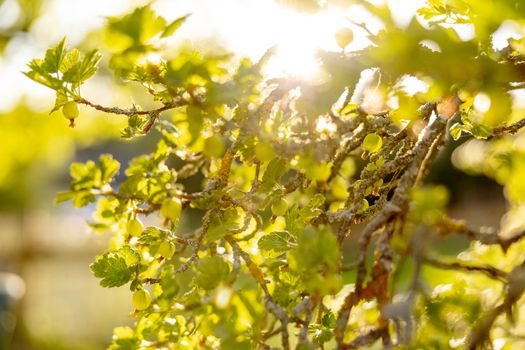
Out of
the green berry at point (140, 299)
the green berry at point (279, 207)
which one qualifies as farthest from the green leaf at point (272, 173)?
the green berry at point (140, 299)

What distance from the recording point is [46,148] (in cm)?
689

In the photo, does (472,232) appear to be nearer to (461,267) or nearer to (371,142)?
(461,267)

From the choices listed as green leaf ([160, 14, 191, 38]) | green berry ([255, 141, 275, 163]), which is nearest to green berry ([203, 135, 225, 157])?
green berry ([255, 141, 275, 163])

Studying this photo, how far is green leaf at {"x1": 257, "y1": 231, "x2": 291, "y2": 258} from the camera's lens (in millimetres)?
905

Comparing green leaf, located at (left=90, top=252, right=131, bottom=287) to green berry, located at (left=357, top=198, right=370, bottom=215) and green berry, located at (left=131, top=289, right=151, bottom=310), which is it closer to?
green berry, located at (left=131, top=289, right=151, bottom=310)

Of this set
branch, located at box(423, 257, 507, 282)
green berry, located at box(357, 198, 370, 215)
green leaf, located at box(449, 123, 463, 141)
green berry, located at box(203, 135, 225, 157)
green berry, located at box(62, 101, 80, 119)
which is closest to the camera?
branch, located at box(423, 257, 507, 282)

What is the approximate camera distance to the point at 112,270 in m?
0.89

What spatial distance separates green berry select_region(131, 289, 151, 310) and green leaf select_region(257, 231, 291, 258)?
0.61ft

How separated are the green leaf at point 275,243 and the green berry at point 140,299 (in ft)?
0.61

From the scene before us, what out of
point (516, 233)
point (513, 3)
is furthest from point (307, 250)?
point (513, 3)

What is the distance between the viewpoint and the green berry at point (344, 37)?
78cm

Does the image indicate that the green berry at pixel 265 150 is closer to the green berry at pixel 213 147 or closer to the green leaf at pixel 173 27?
the green berry at pixel 213 147

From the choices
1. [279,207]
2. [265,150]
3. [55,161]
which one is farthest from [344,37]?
[55,161]

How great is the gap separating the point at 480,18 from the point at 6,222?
54.0 ft
